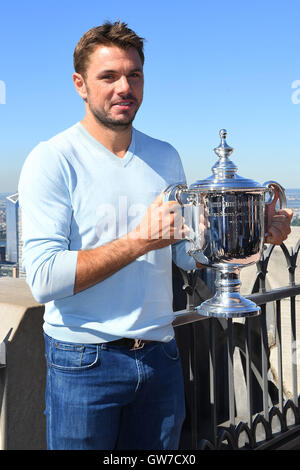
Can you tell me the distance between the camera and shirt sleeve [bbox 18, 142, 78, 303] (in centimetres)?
165

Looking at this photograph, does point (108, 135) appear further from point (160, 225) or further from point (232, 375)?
point (232, 375)

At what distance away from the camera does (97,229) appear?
5.81ft

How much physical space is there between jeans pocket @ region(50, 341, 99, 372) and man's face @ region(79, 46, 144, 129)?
0.79 metres

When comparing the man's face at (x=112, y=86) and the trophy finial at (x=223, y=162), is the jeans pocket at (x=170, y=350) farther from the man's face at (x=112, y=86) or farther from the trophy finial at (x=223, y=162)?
the man's face at (x=112, y=86)

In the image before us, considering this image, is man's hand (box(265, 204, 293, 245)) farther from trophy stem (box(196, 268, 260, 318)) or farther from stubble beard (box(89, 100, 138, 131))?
stubble beard (box(89, 100, 138, 131))

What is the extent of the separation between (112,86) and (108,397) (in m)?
1.09

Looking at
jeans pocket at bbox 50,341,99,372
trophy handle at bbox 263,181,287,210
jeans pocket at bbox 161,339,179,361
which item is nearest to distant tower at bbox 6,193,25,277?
jeans pocket at bbox 50,341,99,372

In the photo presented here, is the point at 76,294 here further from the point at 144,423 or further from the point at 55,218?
the point at 144,423

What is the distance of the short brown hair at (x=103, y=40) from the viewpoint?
1816 mm

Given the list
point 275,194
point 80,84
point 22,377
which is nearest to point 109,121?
point 80,84

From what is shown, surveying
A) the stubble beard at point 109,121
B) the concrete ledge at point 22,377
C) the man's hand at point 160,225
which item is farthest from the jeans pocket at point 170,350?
the stubble beard at point 109,121

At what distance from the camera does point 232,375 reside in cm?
298

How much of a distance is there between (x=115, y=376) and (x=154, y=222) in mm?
582

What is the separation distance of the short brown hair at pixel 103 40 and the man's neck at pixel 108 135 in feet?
0.61
